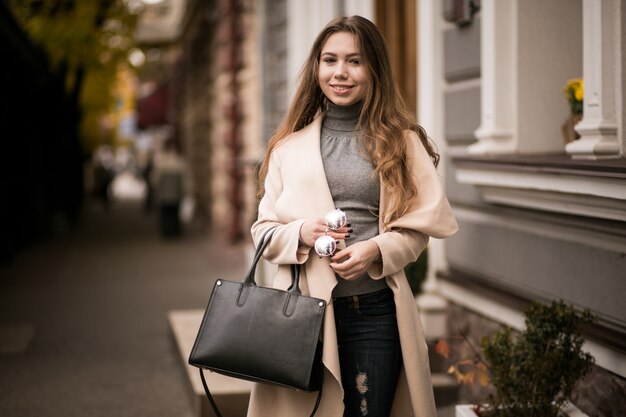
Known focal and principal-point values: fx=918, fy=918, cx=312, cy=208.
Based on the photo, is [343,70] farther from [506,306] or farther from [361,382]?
[506,306]

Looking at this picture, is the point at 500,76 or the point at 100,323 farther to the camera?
the point at 100,323

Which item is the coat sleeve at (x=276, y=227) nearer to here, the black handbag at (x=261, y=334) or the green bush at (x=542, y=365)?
the black handbag at (x=261, y=334)

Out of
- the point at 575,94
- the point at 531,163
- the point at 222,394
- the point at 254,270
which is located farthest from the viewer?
the point at 222,394

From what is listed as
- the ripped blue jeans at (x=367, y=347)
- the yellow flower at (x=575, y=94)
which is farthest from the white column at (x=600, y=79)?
the ripped blue jeans at (x=367, y=347)

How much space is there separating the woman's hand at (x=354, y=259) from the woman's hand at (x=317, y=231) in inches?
2.0

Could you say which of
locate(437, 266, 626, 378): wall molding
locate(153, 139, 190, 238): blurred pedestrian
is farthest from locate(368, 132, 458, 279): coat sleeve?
locate(153, 139, 190, 238): blurred pedestrian

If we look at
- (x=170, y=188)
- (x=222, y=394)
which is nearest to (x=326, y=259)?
(x=222, y=394)

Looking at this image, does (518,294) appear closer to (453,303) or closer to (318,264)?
(453,303)

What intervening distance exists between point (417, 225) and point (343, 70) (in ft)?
1.99

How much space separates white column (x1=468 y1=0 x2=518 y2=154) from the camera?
5152mm

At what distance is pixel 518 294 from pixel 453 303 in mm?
1121

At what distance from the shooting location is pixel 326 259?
317 cm

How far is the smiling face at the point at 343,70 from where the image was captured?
3.23m

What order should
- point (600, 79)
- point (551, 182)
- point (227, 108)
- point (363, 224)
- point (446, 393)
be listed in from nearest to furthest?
point (363, 224), point (600, 79), point (551, 182), point (446, 393), point (227, 108)
